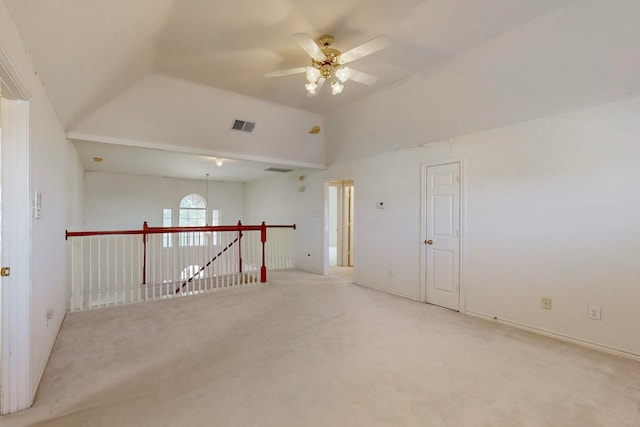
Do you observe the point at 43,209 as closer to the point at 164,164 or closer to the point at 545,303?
the point at 164,164

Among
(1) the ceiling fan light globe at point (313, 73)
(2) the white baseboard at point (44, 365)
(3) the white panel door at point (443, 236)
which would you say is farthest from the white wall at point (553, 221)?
(2) the white baseboard at point (44, 365)

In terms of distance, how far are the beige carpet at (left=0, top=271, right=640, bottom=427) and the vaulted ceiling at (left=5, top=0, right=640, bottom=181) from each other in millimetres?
2346

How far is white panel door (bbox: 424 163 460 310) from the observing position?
155 inches

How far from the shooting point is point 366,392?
2062mm

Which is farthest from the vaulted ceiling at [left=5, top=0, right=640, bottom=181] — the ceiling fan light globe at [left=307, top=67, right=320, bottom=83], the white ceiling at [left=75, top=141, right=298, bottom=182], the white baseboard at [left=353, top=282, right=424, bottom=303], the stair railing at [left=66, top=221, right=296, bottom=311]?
the white baseboard at [left=353, top=282, right=424, bottom=303]

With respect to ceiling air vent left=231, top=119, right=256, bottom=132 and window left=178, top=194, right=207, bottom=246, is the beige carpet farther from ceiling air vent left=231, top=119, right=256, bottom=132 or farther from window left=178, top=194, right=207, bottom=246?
window left=178, top=194, right=207, bottom=246

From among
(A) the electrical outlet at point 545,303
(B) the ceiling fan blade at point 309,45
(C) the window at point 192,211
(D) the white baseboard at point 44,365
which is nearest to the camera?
(D) the white baseboard at point 44,365

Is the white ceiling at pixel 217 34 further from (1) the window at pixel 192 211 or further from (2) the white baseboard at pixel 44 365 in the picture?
(1) the window at pixel 192 211

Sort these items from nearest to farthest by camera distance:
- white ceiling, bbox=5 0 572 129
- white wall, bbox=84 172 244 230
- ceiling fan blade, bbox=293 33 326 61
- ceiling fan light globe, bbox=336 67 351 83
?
1. white ceiling, bbox=5 0 572 129
2. ceiling fan blade, bbox=293 33 326 61
3. ceiling fan light globe, bbox=336 67 351 83
4. white wall, bbox=84 172 244 230

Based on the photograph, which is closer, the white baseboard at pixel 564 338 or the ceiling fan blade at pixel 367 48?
the ceiling fan blade at pixel 367 48

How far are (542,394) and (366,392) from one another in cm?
126

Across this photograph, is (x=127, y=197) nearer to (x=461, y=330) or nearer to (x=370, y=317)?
(x=370, y=317)

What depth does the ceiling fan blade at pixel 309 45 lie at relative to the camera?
7.29ft

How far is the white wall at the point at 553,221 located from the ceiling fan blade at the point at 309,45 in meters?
2.34
